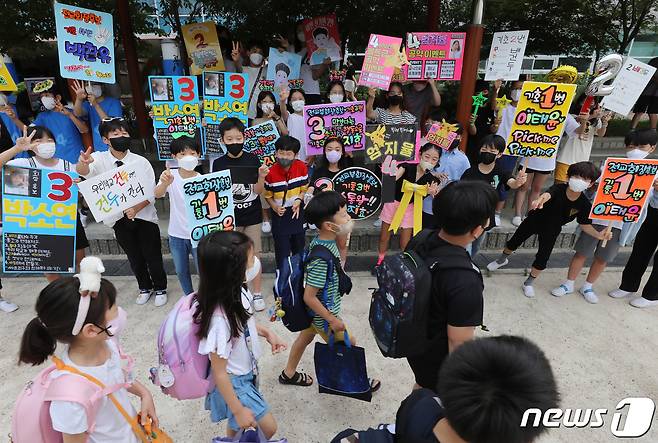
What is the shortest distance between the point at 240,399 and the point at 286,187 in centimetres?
225

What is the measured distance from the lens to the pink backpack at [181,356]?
1.85 meters

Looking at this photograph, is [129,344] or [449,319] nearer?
[449,319]

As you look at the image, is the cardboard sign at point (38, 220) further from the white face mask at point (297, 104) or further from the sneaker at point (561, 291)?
the sneaker at point (561, 291)

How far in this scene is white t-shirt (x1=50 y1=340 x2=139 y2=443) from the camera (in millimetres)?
1476

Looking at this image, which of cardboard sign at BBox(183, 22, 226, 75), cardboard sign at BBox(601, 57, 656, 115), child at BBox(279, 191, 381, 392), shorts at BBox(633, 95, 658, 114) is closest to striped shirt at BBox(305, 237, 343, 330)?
child at BBox(279, 191, 381, 392)

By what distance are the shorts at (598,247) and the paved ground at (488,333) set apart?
1.72 feet

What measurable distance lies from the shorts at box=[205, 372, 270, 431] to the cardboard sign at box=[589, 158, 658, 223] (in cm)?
361

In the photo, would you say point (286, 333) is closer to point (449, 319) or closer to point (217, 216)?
point (217, 216)

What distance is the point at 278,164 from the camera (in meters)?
3.86

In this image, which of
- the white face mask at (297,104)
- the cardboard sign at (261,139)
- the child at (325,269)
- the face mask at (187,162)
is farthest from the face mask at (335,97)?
the child at (325,269)

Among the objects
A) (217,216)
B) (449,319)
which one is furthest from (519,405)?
(217,216)

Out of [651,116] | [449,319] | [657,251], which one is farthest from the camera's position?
[651,116]

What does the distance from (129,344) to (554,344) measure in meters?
3.94

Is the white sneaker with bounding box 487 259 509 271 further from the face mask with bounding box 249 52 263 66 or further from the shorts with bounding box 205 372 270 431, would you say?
A: the face mask with bounding box 249 52 263 66
